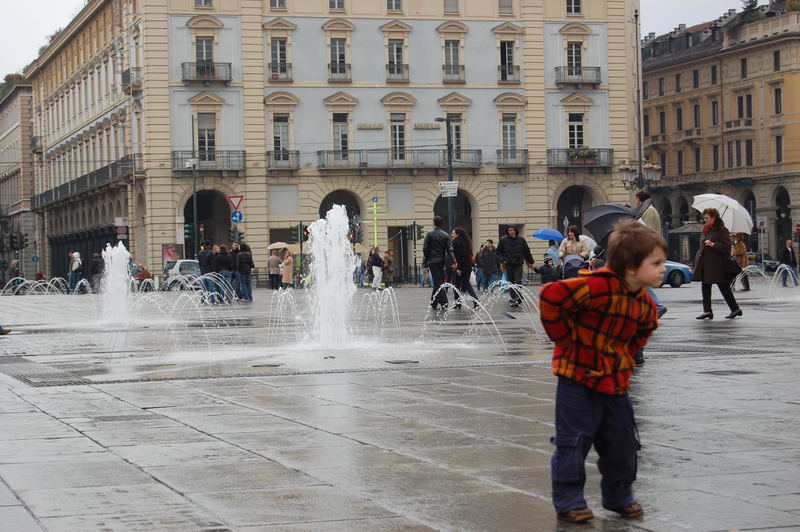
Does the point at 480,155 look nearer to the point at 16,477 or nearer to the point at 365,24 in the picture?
the point at 365,24

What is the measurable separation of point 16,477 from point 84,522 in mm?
1281

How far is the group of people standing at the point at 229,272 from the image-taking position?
116 ft

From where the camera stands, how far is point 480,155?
6262 cm

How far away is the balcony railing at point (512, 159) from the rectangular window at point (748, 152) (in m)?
26.6

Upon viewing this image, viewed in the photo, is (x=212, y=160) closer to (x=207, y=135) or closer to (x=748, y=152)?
(x=207, y=135)

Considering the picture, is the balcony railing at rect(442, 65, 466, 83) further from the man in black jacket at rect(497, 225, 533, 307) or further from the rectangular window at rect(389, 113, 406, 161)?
the man in black jacket at rect(497, 225, 533, 307)

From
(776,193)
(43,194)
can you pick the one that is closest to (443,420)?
(776,193)

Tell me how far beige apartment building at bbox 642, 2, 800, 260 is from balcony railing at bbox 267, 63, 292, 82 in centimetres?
3018

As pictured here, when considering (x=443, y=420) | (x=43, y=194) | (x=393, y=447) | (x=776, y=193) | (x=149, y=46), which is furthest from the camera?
(x=43, y=194)

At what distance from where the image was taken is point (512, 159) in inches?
2484

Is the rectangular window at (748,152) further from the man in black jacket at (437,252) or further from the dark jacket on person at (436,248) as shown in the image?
the dark jacket on person at (436,248)

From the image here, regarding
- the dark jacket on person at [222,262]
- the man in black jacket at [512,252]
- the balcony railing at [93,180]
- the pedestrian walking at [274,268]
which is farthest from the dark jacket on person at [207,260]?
the balcony railing at [93,180]

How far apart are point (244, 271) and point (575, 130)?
31.9 metres

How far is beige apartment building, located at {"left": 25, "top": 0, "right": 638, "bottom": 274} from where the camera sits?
5962cm
